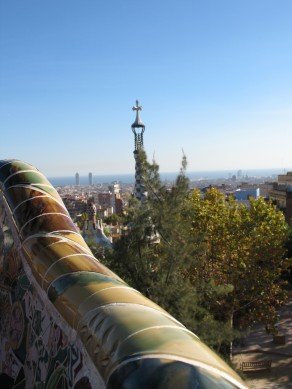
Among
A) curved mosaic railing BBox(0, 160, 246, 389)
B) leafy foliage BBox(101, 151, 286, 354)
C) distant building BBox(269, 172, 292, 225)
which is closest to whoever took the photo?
curved mosaic railing BBox(0, 160, 246, 389)

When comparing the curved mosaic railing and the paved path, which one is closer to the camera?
the curved mosaic railing

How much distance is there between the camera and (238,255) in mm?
10984

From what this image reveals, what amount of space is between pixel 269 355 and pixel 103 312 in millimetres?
12165

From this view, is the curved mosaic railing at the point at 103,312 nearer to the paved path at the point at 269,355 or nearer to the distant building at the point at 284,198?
the paved path at the point at 269,355

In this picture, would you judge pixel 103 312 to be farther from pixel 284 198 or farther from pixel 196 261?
pixel 284 198

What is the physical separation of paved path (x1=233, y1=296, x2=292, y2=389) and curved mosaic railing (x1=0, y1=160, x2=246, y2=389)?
7214 millimetres

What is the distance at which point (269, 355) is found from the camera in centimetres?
1314

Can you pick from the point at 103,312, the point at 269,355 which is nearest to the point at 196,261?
the point at 103,312

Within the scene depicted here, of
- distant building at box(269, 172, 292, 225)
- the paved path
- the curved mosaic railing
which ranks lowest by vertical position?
the paved path

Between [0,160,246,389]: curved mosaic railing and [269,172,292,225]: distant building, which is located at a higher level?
[0,160,246,389]: curved mosaic railing

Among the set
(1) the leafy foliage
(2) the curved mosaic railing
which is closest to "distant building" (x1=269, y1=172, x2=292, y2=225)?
(1) the leafy foliage

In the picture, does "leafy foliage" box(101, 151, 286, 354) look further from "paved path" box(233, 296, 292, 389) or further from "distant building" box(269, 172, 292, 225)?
"distant building" box(269, 172, 292, 225)

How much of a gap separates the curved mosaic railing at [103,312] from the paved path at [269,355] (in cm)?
721

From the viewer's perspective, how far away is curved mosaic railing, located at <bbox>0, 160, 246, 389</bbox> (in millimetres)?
1766
